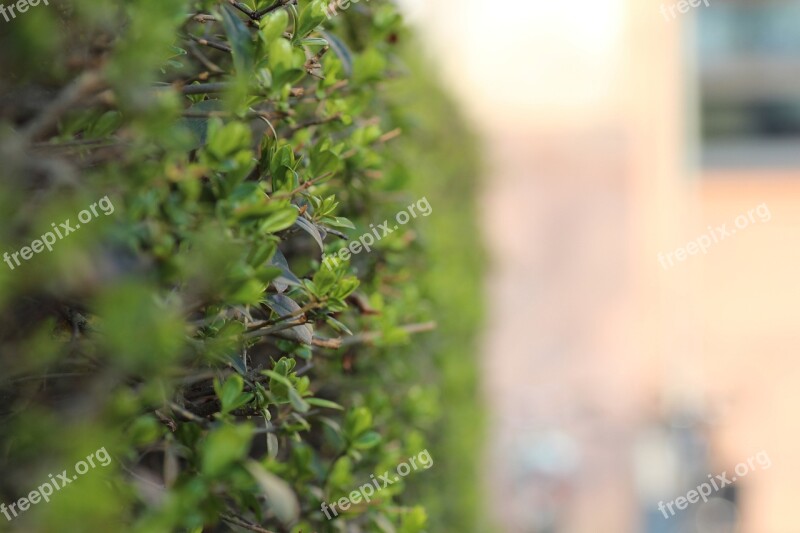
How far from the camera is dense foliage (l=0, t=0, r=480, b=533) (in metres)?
0.99

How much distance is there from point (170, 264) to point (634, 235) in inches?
331

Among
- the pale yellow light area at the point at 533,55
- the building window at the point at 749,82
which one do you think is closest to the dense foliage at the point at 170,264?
the pale yellow light area at the point at 533,55

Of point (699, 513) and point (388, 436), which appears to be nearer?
point (388, 436)

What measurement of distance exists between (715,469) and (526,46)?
149 inches

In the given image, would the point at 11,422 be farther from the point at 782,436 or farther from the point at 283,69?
the point at 782,436

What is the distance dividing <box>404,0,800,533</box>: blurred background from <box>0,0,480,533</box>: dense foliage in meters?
7.09

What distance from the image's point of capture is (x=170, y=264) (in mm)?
1120

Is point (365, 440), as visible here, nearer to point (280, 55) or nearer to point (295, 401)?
point (295, 401)

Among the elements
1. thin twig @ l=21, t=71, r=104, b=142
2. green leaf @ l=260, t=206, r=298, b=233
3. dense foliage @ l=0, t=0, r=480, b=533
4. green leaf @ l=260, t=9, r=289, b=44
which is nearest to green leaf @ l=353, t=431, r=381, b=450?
dense foliage @ l=0, t=0, r=480, b=533

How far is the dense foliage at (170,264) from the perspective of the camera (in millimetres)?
987

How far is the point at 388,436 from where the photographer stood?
7.21 feet

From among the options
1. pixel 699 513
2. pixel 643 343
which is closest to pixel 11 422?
pixel 699 513

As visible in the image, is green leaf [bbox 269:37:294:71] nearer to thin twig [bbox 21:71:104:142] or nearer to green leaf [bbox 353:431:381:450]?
thin twig [bbox 21:71:104:142]

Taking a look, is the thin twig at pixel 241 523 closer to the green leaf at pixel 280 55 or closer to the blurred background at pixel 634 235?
the green leaf at pixel 280 55
